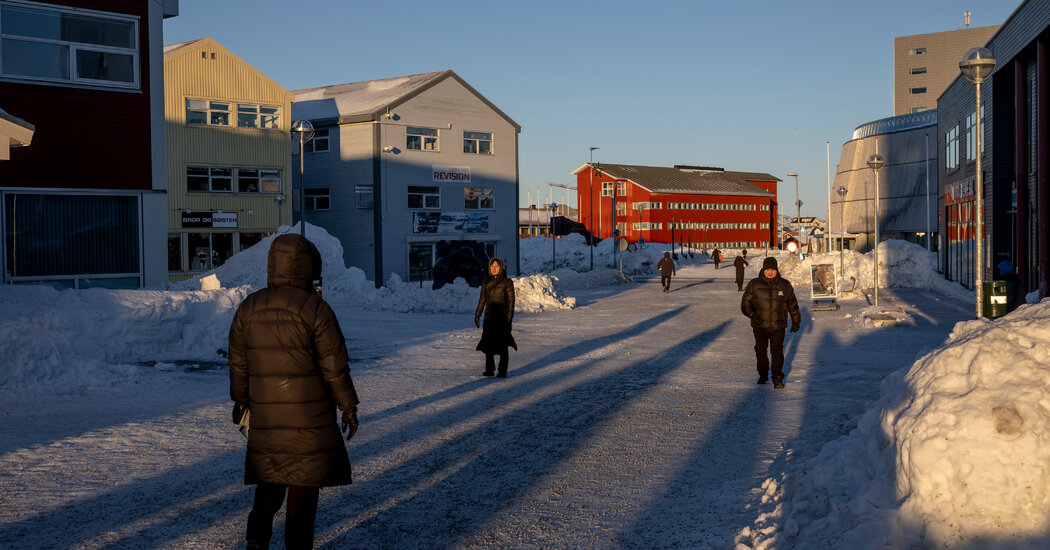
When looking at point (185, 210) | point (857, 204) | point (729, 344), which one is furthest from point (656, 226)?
point (729, 344)

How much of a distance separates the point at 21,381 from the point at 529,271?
50.3 metres

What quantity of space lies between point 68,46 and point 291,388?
14.5m

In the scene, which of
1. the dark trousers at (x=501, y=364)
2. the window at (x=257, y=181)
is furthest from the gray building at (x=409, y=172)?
the dark trousers at (x=501, y=364)

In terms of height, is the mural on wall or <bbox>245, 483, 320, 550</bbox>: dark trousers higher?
the mural on wall

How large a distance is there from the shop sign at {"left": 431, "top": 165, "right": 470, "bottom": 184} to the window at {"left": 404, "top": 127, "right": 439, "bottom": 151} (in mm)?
1081

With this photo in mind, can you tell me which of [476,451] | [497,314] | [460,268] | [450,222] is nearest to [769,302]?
[497,314]

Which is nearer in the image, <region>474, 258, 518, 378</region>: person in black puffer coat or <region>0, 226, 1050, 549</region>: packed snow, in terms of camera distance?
<region>0, 226, 1050, 549</region>: packed snow

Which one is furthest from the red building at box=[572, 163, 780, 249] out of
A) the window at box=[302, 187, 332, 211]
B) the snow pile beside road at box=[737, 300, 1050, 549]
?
the snow pile beside road at box=[737, 300, 1050, 549]

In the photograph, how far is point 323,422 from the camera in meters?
4.76

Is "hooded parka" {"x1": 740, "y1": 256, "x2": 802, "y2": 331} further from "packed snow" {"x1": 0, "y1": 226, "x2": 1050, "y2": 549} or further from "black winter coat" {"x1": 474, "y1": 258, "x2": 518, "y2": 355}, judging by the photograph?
"black winter coat" {"x1": 474, "y1": 258, "x2": 518, "y2": 355}

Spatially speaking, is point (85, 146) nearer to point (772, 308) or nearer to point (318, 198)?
point (772, 308)

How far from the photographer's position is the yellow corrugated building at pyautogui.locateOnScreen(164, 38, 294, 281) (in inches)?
A: 1460

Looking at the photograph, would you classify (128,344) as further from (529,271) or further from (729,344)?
(529,271)

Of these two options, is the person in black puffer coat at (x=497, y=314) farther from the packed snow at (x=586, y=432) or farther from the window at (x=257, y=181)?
the window at (x=257, y=181)
